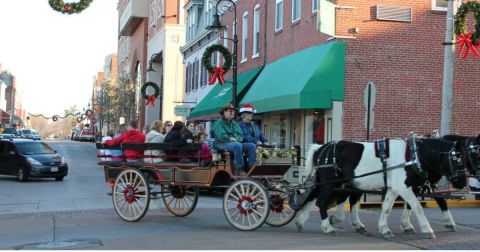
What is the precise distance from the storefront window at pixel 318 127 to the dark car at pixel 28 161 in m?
9.57

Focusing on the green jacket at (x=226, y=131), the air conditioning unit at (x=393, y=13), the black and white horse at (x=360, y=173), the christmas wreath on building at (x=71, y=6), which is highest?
the air conditioning unit at (x=393, y=13)

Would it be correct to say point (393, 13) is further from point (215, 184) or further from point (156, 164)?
point (156, 164)

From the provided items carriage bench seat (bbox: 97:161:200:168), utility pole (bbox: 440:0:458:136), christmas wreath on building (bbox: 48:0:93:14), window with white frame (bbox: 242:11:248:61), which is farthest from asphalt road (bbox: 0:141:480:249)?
window with white frame (bbox: 242:11:248:61)

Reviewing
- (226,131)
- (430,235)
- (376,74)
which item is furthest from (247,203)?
(376,74)

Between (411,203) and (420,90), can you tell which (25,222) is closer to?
(411,203)

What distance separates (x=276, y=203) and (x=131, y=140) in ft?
12.2

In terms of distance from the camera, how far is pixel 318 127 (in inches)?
838

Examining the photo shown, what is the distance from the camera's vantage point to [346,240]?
9.55 meters

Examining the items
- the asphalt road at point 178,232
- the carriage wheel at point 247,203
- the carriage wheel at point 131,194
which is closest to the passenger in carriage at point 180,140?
the carriage wheel at point 131,194

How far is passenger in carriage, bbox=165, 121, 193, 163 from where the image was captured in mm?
11820

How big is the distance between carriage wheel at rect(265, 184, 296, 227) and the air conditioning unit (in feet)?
35.2

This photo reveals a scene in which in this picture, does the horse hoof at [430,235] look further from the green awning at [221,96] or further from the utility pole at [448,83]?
the green awning at [221,96]

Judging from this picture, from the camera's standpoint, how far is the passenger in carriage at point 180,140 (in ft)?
38.8

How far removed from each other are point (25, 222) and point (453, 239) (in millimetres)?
7767
